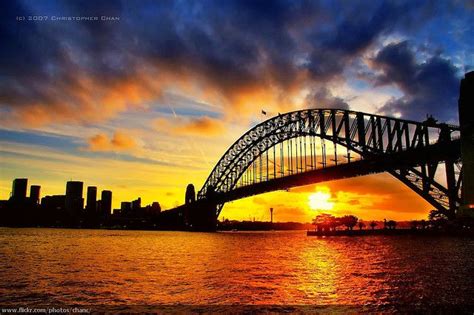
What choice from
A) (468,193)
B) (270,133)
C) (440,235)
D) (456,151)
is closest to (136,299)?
(468,193)

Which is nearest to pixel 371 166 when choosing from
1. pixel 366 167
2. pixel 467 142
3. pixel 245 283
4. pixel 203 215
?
pixel 366 167

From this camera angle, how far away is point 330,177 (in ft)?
246

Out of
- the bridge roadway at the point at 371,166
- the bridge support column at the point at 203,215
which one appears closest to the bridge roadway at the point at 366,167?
the bridge roadway at the point at 371,166

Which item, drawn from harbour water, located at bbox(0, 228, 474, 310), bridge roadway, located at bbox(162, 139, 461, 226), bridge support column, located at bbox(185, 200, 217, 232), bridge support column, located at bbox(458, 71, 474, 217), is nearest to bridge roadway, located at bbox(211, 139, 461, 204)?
bridge roadway, located at bbox(162, 139, 461, 226)

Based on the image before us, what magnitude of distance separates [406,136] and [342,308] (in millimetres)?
53166

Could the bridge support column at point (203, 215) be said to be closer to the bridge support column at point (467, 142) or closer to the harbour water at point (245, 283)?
the bridge support column at point (467, 142)

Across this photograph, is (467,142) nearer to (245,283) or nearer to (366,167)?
(366,167)

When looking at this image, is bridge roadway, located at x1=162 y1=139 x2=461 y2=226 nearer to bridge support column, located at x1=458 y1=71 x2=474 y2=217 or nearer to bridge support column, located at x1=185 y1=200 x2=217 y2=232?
bridge support column, located at x1=458 y1=71 x2=474 y2=217

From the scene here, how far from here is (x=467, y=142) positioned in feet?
174

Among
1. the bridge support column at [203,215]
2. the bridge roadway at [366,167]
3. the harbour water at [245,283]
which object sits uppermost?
the bridge roadway at [366,167]

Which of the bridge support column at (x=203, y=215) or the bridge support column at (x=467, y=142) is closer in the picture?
the bridge support column at (x=467, y=142)

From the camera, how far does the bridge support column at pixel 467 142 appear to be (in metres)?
52.3

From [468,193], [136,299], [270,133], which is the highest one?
[270,133]

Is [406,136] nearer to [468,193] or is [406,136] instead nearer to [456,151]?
[456,151]
